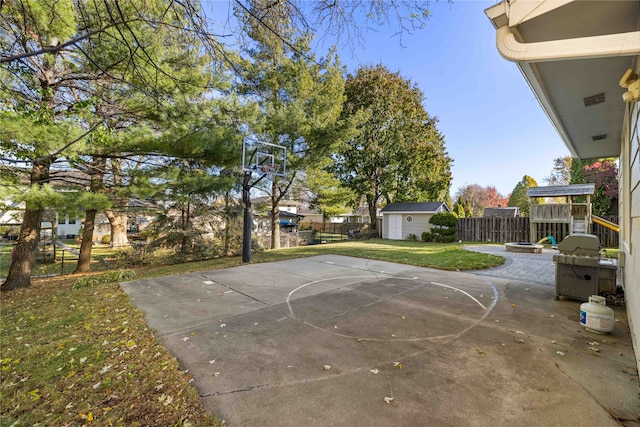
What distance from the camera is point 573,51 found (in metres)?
1.84

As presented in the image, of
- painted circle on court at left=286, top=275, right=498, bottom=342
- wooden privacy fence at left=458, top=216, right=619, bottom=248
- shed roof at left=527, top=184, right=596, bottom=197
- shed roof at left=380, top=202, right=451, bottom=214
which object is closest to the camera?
painted circle on court at left=286, top=275, right=498, bottom=342

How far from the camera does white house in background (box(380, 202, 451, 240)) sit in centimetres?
1823

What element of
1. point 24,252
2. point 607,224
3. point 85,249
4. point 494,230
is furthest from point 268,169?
point 607,224

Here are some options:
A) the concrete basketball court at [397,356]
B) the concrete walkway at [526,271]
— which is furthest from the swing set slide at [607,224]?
the concrete basketball court at [397,356]

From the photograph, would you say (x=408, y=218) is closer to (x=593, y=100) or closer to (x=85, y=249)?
(x=593, y=100)

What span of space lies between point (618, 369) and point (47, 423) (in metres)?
5.15

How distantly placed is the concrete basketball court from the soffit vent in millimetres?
3396

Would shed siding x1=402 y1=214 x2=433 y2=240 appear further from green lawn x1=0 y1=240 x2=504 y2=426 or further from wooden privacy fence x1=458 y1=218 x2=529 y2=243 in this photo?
green lawn x1=0 y1=240 x2=504 y2=426

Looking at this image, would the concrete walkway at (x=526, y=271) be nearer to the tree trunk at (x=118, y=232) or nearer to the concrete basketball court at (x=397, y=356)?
the concrete basketball court at (x=397, y=356)

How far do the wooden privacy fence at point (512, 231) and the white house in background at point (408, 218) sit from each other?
1.99m

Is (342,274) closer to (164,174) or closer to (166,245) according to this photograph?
(164,174)

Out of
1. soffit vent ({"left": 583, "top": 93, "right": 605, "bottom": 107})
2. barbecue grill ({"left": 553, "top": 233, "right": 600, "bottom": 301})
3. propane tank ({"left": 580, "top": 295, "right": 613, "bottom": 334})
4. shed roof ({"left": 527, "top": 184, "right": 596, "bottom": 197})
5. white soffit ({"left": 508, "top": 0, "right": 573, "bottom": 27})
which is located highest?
soffit vent ({"left": 583, "top": 93, "right": 605, "bottom": 107})

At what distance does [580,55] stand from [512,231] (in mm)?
17439

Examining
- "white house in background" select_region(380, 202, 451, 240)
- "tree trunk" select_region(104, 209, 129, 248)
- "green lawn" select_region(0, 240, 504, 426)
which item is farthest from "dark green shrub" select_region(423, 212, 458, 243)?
"tree trunk" select_region(104, 209, 129, 248)
